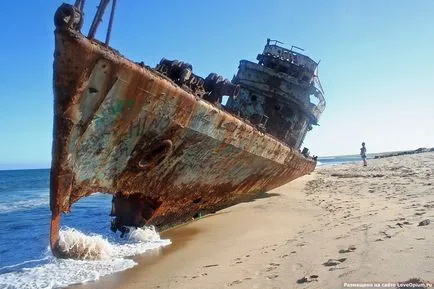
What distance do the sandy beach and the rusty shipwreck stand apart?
0.86 metres

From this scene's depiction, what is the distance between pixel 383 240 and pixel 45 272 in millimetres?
4213

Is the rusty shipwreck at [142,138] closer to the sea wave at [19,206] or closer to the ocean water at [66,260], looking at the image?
the ocean water at [66,260]

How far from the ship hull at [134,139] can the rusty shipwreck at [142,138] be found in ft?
0.05

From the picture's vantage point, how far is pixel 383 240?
4.05 meters

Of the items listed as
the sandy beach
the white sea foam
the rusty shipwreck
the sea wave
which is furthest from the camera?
the sea wave

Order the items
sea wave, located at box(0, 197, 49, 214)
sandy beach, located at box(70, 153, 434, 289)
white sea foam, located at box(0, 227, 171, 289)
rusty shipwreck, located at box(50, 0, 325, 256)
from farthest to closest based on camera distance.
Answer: sea wave, located at box(0, 197, 49, 214) → white sea foam, located at box(0, 227, 171, 289) → rusty shipwreck, located at box(50, 0, 325, 256) → sandy beach, located at box(70, 153, 434, 289)

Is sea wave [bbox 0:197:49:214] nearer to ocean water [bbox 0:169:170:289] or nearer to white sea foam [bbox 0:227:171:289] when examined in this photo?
ocean water [bbox 0:169:170:289]

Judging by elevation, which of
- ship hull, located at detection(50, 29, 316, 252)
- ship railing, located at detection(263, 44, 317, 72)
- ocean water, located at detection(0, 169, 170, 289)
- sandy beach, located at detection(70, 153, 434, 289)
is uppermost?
ship railing, located at detection(263, 44, 317, 72)

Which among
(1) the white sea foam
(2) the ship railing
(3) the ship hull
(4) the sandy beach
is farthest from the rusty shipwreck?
(2) the ship railing

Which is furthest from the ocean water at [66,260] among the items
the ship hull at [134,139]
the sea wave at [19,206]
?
the sea wave at [19,206]

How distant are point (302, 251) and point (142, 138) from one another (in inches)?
104

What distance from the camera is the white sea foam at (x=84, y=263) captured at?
469 cm

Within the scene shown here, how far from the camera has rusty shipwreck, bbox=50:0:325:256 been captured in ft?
14.6

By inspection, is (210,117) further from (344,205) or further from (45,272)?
(344,205)
